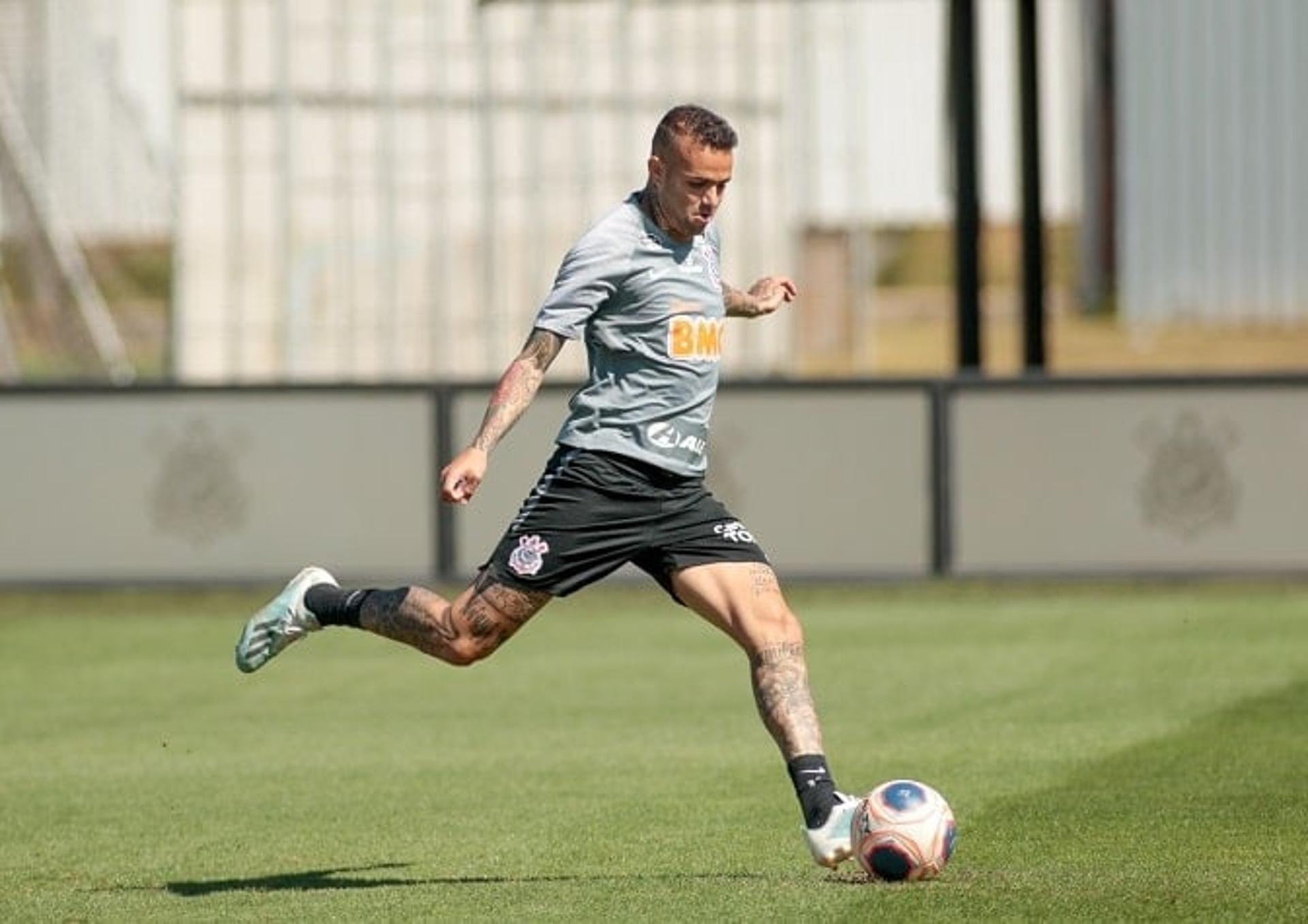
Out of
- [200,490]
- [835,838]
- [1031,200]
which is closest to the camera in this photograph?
[835,838]

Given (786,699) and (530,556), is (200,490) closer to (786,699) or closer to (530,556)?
(530,556)

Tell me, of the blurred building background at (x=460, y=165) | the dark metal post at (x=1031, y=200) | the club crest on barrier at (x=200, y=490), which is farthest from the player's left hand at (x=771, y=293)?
the blurred building background at (x=460, y=165)

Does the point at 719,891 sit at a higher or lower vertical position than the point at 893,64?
lower

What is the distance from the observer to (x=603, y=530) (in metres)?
9.27

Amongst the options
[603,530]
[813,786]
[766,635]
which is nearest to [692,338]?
[603,530]

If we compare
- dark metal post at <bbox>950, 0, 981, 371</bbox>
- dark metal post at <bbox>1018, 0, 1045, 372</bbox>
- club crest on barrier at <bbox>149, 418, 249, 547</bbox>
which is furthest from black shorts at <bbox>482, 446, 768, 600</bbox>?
dark metal post at <bbox>1018, 0, 1045, 372</bbox>

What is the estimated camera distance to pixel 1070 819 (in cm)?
1026

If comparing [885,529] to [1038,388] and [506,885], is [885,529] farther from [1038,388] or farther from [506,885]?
[506,885]

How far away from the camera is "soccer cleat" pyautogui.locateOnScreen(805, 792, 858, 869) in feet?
28.7

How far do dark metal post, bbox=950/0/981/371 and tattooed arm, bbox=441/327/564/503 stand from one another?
13.4 m

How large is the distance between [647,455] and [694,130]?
3.26 ft

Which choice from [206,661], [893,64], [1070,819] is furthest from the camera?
[893,64]

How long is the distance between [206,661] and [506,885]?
8.24 metres

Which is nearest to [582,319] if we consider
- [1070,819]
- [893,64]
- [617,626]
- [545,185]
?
[1070,819]
